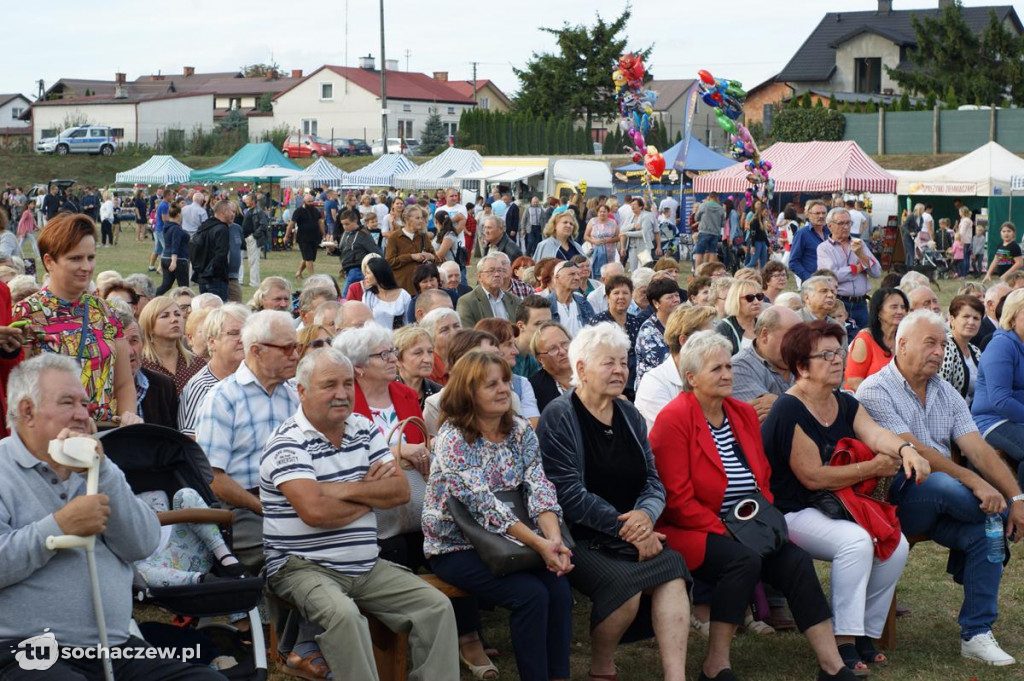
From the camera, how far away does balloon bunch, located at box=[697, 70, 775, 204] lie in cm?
1953

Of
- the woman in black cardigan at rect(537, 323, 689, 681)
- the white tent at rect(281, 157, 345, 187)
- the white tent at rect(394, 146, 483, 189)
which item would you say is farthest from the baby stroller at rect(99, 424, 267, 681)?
the white tent at rect(394, 146, 483, 189)

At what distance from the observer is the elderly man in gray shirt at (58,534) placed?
131 inches

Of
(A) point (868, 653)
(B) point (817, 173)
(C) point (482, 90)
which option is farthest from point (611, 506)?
(C) point (482, 90)

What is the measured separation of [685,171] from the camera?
93.1ft

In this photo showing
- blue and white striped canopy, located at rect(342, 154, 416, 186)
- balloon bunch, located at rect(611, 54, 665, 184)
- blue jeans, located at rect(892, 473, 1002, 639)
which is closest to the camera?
blue jeans, located at rect(892, 473, 1002, 639)

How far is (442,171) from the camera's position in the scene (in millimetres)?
33250

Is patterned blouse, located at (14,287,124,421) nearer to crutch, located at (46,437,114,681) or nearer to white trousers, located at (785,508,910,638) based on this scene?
crutch, located at (46,437,114,681)

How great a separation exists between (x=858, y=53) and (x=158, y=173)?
42581mm

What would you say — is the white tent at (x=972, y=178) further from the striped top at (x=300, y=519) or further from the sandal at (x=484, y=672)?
the striped top at (x=300, y=519)

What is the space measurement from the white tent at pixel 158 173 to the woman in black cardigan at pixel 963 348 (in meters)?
28.6

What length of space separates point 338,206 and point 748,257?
13.2 m

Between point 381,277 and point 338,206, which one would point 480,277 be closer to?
point 381,277

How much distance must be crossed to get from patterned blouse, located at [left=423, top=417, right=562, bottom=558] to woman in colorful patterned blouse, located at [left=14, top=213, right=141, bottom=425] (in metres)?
1.22

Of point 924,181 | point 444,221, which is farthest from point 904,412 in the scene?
point 924,181
